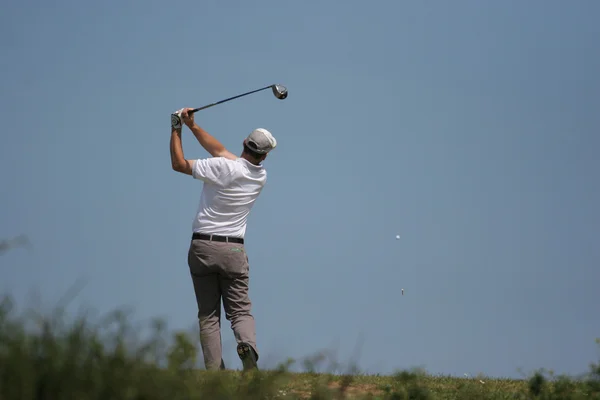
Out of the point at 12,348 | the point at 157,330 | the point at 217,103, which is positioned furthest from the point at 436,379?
the point at 12,348

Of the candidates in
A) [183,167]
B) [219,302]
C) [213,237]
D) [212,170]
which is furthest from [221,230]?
[219,302]

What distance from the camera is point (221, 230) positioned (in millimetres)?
10039

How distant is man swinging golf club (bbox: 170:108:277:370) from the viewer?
32.7 feet

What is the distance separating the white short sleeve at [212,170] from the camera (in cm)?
996

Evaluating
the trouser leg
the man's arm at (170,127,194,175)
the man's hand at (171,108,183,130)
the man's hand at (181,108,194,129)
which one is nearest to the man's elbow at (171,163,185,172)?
the man's arm at (170,127,194,175)

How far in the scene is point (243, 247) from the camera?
10234mm

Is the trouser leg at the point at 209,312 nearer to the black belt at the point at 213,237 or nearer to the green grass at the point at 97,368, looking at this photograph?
the black belt at the point at 213,237

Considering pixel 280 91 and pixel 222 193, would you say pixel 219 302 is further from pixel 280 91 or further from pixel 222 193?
pixel 280 91

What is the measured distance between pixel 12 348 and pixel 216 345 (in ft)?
18.2

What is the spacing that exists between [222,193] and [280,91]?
193 centimetres

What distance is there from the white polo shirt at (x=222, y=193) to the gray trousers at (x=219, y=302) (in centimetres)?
23

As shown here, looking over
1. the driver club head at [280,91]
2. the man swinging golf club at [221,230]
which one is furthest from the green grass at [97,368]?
the driver club head at [280,91]

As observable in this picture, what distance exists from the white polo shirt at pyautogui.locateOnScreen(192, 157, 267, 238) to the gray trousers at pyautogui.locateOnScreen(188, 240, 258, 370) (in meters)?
0.23

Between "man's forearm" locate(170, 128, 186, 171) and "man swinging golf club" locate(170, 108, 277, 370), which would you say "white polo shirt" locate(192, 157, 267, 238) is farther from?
"man's forearm" locate(170, 128, 186, 171)
